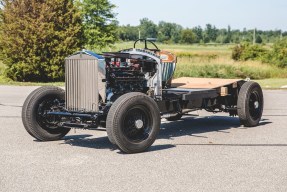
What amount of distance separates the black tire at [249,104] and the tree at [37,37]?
15738 millimetres

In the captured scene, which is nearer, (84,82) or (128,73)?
(84,82)

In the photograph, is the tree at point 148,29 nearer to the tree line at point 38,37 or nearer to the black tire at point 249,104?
the tree line at point 38,37

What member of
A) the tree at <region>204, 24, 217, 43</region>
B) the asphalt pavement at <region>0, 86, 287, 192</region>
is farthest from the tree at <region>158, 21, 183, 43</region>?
the asphalt pavement at <region>0, 86, 287, 192</region>

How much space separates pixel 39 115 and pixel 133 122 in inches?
68.0

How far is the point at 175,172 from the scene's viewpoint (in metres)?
6.06

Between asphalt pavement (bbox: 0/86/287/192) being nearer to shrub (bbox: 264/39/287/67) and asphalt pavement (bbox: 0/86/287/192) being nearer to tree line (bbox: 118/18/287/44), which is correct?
shrub (bbox: 264/39/287/67)

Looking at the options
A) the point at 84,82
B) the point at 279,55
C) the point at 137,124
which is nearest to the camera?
the point at 137,124

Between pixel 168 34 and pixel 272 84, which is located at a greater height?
pixel 168 34

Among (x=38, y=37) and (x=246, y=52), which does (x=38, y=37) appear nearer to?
(x=38, y=37)

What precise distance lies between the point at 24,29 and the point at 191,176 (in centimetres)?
2039

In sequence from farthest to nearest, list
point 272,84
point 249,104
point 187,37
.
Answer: point 187,37
point 272,84
point 249,104

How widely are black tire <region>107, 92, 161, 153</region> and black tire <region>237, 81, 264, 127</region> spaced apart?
2641 millimetres

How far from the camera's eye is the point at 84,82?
7.86m

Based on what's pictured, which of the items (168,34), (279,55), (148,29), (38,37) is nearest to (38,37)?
(38,37)
